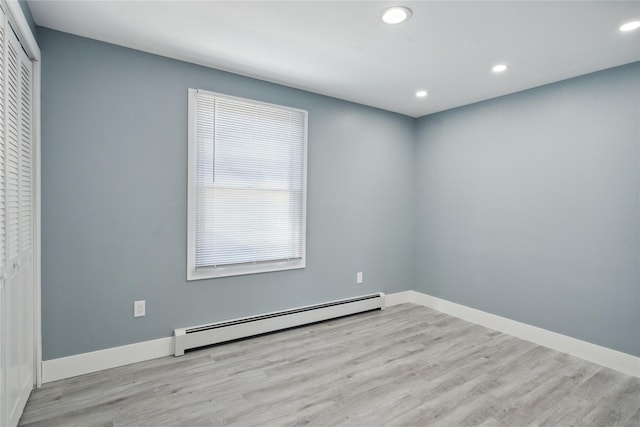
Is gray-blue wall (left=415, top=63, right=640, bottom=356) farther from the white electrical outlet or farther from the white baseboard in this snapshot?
the white electrical outlet

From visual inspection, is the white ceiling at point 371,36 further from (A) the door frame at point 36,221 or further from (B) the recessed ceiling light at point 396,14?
(A) the door frame at point 36,221

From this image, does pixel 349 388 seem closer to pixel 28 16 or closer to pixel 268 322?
pixel 268 322

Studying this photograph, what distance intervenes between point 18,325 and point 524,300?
13.7 feet

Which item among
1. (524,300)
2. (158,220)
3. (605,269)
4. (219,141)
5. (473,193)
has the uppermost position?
(219,141)

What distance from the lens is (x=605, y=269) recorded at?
2.84 meters

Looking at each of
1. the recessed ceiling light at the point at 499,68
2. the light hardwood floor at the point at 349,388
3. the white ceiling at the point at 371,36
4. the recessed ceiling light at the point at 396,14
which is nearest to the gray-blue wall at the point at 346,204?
the white ceiling at the point at 371,36

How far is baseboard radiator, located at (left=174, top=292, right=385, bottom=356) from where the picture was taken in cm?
285

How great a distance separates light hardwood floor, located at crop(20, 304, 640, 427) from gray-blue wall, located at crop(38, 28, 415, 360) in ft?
1.31

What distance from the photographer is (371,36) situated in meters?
2.38

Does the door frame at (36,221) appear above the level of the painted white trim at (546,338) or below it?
above

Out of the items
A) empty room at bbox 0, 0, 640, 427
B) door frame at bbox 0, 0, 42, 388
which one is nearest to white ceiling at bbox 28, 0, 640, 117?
empty room at bbox 0, 0, 640, 427

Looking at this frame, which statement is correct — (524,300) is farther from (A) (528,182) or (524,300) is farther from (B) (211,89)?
(B) (211,89)

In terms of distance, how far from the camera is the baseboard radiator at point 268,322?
285cm

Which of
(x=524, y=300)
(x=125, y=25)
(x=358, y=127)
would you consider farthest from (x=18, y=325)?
(x=524, y=300)
